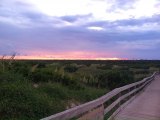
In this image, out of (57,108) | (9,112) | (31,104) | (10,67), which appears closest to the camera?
(9,112)

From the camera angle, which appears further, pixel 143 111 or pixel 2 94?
pixel 143 111

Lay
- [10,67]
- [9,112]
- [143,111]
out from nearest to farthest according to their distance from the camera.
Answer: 1. [9,112]
2. [143,111]
3. [10,67]

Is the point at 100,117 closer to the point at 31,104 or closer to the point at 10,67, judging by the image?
the point at 31,104

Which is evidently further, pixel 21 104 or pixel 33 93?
pixel 33 93

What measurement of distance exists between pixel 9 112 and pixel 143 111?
6.34 m

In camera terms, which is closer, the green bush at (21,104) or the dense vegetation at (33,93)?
the green bush at (21,104)

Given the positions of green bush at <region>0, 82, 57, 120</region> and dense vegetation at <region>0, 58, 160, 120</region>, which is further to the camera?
dense vegetation at <region>0, 58, 160, 120</region>

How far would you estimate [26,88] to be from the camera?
49.4ft

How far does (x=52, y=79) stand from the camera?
21516 millimetres

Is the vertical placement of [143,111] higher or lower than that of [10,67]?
lower

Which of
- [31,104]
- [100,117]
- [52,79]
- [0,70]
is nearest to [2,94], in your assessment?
[31,104]

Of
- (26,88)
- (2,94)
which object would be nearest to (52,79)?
(26,88)

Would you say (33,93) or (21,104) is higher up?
(33,93)

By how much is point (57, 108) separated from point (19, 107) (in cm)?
197
